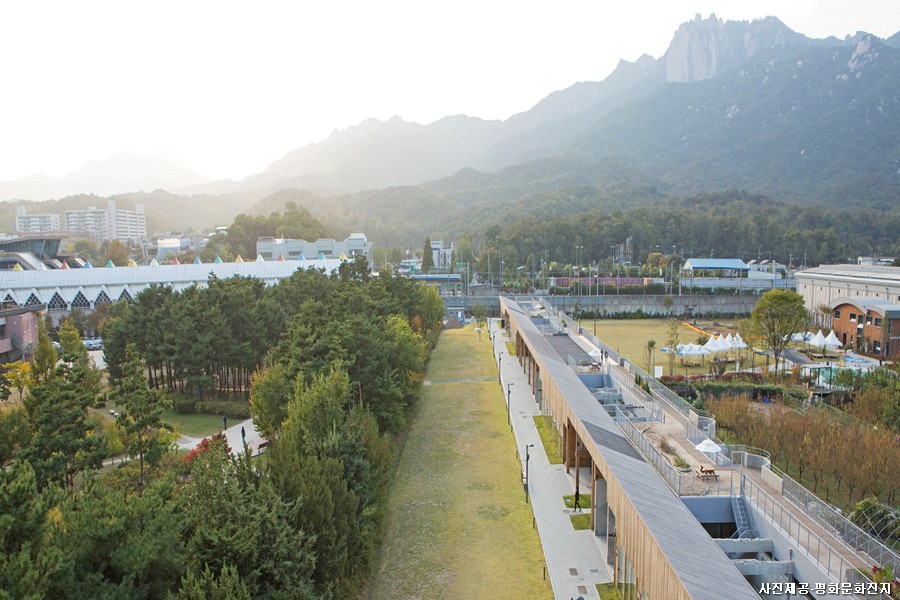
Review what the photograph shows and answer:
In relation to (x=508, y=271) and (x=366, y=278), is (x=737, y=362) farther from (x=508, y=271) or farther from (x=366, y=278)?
(x=508, y=271)

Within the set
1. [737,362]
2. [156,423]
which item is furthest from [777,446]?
[156,423]

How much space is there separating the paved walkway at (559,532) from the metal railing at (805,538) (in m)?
3.83

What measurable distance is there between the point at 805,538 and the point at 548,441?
40.1 ft

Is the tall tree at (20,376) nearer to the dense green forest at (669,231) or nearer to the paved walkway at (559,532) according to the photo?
the paved walkway at (559,532)

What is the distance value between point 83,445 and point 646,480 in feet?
48.0

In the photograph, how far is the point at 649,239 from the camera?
10075 centimetres

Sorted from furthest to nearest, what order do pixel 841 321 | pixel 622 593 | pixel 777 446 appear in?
1. pixel 841 321
2. pixel 777 446
3. pixel 622 593

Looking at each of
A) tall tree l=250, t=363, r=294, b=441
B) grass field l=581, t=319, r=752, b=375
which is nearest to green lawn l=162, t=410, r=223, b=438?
tall tree l=250, t=363, r=294, b=441

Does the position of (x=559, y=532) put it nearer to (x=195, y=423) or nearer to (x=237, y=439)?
(x=237, y=439)

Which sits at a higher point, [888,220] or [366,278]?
[888,220]

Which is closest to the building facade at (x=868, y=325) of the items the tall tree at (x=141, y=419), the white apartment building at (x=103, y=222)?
the tall tree at (x=141, y=419)

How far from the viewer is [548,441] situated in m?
23.9

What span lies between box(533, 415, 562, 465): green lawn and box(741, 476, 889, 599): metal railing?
854 centimetres

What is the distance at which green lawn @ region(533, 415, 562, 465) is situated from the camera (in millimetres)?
22094
